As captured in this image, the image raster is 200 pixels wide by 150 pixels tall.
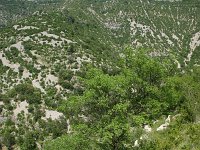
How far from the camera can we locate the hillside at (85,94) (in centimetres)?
3191

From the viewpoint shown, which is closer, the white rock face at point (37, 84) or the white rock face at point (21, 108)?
the white rock face at point (21, 108)

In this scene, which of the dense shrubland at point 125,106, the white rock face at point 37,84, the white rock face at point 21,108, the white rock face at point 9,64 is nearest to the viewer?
the dense shrubland at point 125,106

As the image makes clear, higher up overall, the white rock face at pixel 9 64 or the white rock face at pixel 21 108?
the white rock face at pixel 9 64

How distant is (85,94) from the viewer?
32.1 m

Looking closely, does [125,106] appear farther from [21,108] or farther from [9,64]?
[9,64]

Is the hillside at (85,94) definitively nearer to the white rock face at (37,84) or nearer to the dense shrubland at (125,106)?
the dense shrubland at (125,106)

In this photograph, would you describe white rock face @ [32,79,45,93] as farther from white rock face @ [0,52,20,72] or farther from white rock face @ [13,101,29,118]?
white rock face @ [0,52,20,72]

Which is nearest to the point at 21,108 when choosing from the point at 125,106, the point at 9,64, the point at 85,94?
the point at 9,64

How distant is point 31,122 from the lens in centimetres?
10331

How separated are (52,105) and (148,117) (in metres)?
77.0

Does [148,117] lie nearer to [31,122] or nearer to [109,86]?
[109,86]

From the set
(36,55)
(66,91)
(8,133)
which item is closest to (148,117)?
(8,133)

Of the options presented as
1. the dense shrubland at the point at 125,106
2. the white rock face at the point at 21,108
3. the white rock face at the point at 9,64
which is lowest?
the white rock face at the point at 21,108

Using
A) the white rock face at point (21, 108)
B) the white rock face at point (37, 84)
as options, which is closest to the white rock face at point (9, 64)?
the white rock face at point (37, 84)
